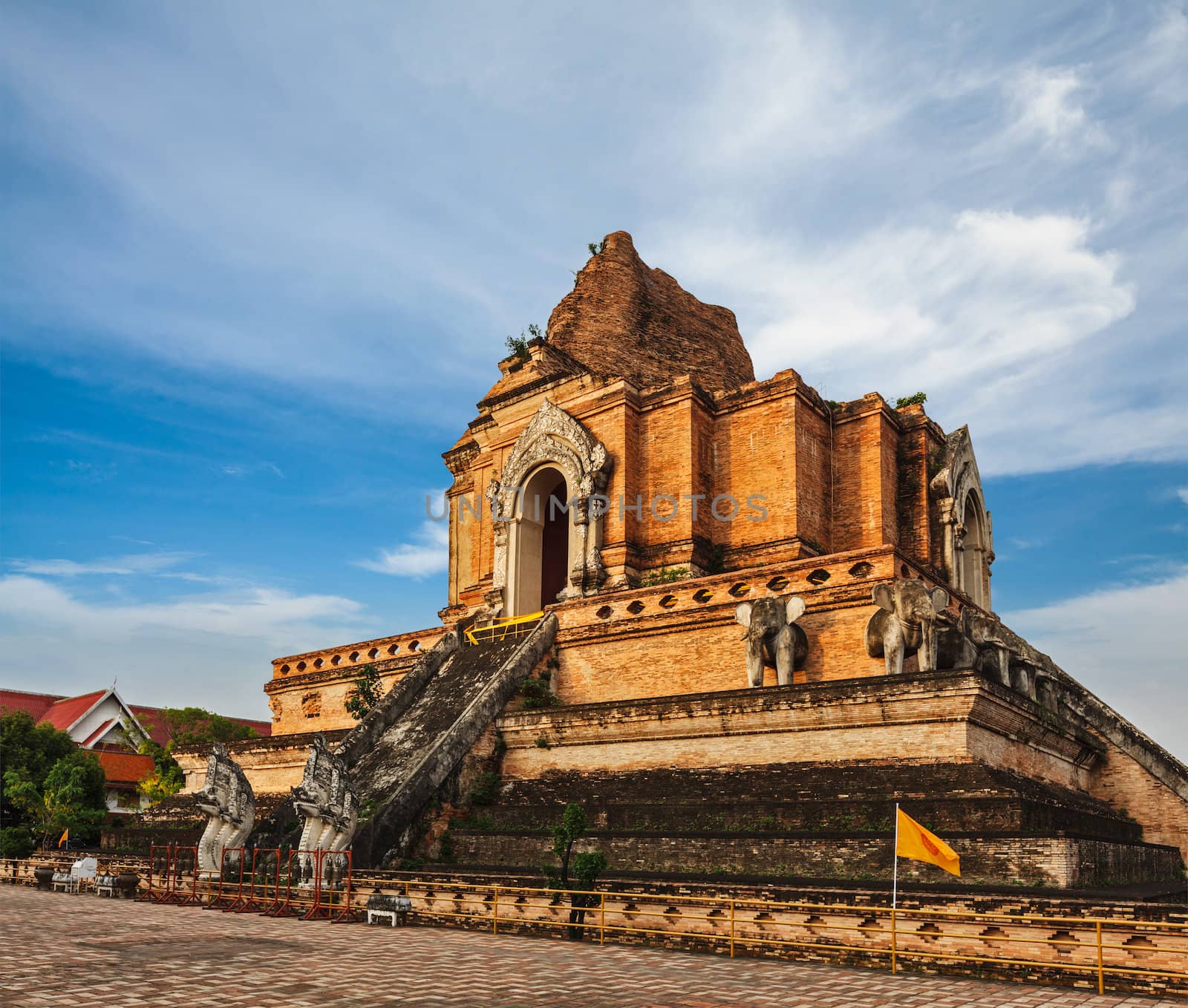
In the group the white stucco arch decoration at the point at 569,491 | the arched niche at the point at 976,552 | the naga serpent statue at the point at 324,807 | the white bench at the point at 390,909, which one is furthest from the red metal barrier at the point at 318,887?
the arched niche at the point at 976,552

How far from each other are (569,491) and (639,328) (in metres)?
6.28

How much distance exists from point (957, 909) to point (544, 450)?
16.2m

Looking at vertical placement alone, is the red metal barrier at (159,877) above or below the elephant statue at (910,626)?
below

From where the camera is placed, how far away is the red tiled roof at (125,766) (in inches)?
1492

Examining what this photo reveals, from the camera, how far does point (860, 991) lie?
855 centimetres

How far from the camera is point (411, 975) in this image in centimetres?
913

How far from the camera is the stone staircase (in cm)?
1547

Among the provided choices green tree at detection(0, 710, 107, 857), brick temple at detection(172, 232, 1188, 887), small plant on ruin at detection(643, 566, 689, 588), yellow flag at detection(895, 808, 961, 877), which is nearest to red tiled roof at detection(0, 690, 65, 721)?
green tree at detection(0, 710, 107, 857)

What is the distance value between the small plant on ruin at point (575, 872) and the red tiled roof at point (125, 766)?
1175 inches

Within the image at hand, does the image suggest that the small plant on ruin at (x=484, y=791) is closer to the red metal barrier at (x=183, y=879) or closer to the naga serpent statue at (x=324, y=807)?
the naga serpent statue at (x=324, y=807)

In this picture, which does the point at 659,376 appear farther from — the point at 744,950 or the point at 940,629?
the point at 744,950

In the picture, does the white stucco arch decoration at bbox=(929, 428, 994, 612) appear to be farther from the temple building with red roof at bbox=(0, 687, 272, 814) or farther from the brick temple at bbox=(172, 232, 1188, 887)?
the temple building with red roof at bbox=(0, 687, 272, 814)

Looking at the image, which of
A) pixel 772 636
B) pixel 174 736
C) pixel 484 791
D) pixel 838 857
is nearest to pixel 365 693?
pixel 484 791

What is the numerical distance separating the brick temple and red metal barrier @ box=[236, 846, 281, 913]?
1.26 metres
